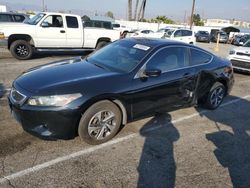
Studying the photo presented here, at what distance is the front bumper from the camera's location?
142 inches

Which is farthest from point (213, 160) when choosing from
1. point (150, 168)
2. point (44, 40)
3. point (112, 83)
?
point (44, 40)

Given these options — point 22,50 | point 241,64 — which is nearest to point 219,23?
point 241,64

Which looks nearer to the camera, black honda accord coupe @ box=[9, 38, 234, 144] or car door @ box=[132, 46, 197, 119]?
black honda accord coupe @ box=[9, 38, 234, 144]

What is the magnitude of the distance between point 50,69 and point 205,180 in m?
2.92

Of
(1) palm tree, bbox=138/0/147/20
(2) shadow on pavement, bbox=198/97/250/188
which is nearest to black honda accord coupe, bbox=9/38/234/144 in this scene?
(2) shadow on pavement, bbox=198/97/250/188

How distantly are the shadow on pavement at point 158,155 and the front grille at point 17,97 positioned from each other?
1.88 meters

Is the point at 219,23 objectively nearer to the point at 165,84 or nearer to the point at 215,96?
the point at 215,96

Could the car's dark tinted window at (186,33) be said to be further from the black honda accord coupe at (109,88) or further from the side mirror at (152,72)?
the side mirror at (152,72)

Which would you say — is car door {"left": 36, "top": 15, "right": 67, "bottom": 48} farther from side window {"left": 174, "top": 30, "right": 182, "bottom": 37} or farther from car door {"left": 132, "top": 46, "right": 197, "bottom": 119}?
side window {"left": 174, "top": 30, "right": 182, "bottom": 37}

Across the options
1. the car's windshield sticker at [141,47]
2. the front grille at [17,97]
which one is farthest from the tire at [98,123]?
the car's windshield sticker at [141,47]

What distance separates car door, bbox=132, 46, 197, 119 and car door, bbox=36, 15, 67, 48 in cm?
723

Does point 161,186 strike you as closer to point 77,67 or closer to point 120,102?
point 120,102

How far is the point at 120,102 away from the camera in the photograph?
13.5ft

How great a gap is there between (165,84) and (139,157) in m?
1.45
